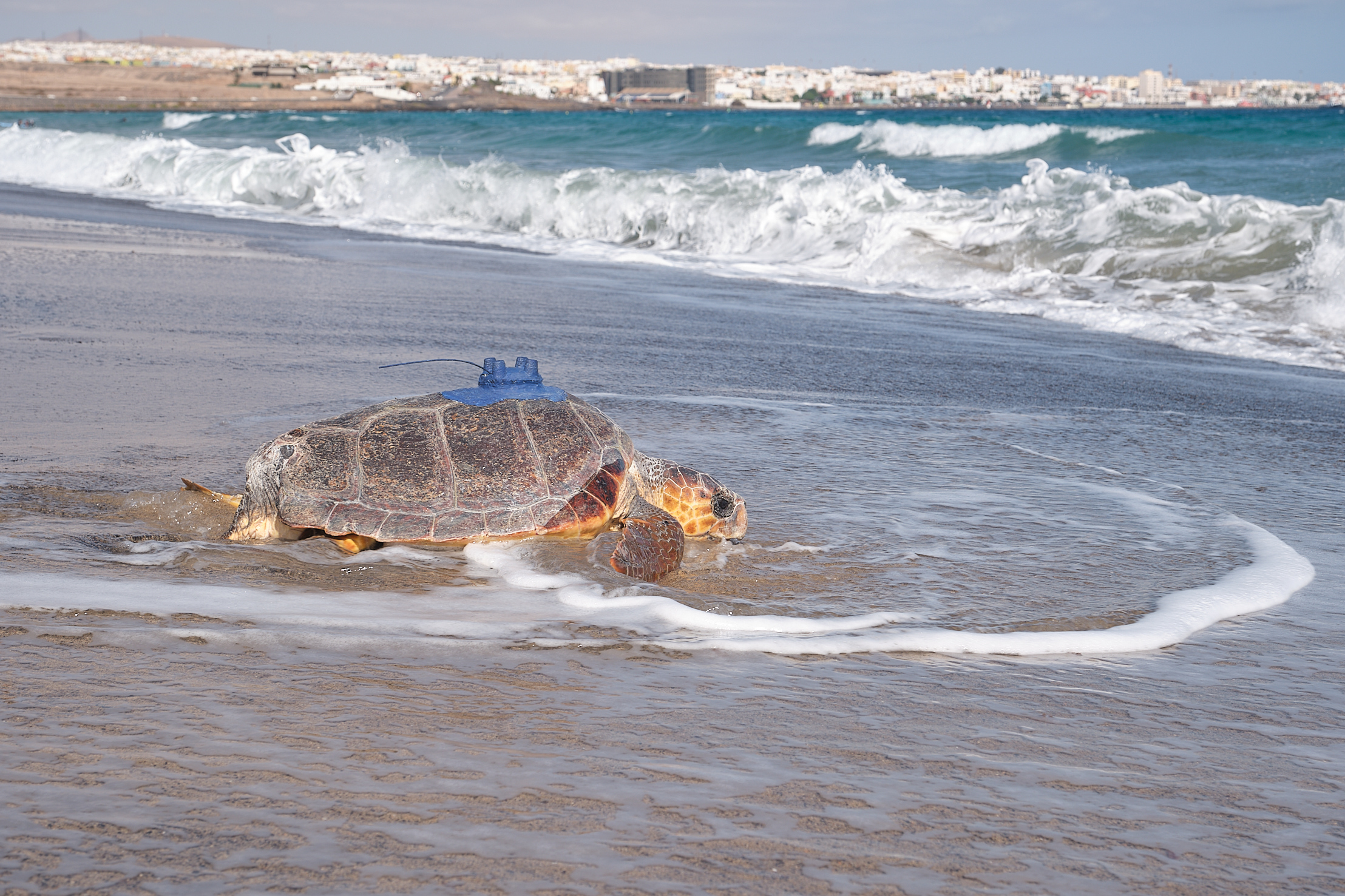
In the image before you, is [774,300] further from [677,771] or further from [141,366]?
[677,771]

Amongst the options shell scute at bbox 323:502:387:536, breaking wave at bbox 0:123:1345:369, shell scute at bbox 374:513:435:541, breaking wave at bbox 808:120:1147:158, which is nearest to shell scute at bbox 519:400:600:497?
shell scute at bbox 374:513:435:541

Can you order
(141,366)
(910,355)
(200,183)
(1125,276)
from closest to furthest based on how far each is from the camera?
1. (141,366)
2. (910,355)
3. (1125,276)
4. (200,183)

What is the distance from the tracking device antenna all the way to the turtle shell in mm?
28

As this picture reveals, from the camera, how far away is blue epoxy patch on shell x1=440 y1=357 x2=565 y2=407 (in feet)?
13.4

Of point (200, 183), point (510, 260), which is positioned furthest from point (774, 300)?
point (200, 183)

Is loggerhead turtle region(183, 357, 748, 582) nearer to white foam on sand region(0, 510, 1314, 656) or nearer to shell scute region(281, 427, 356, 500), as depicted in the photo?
shell scute region(281, 427, 356, 500)

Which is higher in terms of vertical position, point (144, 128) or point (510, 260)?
point (144, 128)

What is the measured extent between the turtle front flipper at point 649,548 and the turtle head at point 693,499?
0.64ft

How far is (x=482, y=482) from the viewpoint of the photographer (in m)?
3.87

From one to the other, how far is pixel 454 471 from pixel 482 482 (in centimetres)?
10

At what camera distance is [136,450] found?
4.93 meters

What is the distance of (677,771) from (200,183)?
2561cm

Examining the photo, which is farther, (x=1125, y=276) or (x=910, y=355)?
(x=1125, y=276)

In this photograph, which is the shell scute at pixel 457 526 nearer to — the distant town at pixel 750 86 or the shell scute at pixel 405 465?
the shell scute at pixel 405 465
